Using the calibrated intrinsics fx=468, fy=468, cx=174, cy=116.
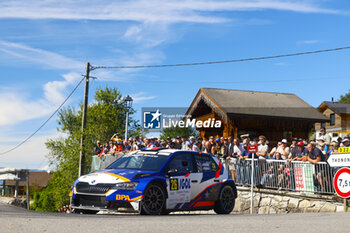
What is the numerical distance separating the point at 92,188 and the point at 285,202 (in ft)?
24.2

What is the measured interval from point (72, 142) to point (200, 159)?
25572 mm

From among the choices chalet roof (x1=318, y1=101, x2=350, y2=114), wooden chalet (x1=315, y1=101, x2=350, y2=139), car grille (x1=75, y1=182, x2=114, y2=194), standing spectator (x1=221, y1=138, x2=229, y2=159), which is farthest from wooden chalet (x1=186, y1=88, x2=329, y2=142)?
wooden chalet (x1=315, y1=101, x2=350, y2=139)

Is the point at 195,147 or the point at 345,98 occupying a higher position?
the point at 345,98

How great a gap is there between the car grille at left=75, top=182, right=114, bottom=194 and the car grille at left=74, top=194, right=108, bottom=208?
122 millimetres

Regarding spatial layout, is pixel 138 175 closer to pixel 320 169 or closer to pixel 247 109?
pixel 320 169

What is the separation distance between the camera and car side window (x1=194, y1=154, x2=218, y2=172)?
1220 cm

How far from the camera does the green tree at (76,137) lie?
35.6 meters

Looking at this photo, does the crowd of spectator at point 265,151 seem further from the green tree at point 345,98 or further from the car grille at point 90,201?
the green tree at point 345,98

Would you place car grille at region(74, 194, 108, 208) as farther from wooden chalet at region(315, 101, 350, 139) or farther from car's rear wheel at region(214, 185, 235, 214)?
wooden chalet at region(315, 101, 350, 139)

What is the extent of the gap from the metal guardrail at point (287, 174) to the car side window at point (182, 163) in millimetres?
4519

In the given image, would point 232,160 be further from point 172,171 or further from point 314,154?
point 172,171

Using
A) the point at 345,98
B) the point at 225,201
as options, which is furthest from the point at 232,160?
the point at 345,98

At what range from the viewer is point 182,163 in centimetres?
1176

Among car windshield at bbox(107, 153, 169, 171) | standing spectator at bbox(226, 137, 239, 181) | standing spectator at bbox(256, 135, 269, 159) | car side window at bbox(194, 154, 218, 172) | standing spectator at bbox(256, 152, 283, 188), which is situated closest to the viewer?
car windshield at bbox(107, 153, 169, 171)
